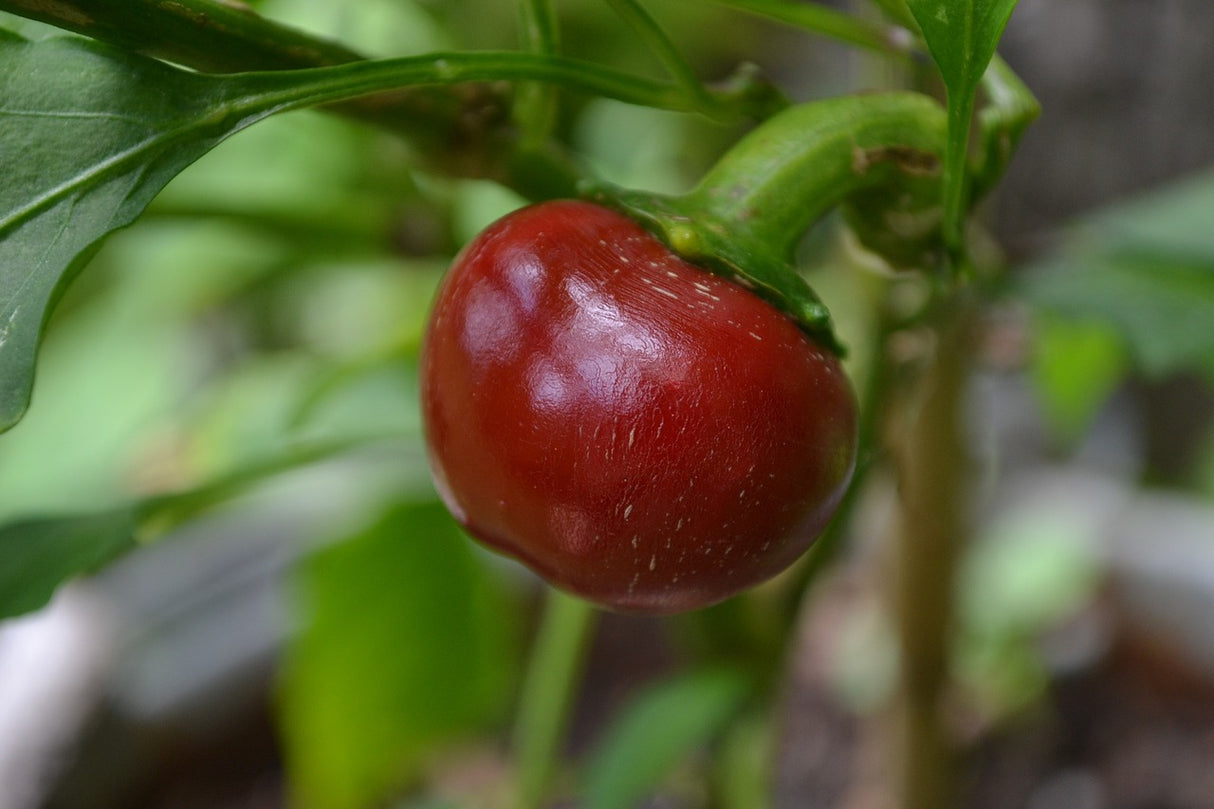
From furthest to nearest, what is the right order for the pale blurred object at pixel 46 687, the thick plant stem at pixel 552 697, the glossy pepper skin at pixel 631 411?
the pale blurred object at pixel 46 687 < the thick plant stem at pixel 552 697 < the glossy pepper skin at pixel 631 411

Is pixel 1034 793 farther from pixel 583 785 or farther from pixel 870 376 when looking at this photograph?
pixel 870 376

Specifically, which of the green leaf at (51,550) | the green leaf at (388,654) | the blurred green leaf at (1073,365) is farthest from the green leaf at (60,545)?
the blurred green leaf at (1073,365)

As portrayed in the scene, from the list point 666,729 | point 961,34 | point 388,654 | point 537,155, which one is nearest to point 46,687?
point 388,654

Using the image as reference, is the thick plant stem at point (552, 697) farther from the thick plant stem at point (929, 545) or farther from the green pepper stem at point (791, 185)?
the green pepper stem at point (791, 185)

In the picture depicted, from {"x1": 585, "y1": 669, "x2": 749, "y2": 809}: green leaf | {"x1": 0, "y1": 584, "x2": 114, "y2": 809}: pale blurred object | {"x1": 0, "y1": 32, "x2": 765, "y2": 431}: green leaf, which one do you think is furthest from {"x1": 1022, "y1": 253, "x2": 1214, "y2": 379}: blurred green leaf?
{"x1": 0, "y1": 584, "x2": 114, "y2": 809}: pale blurred object

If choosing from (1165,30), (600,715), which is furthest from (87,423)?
(1165,30)

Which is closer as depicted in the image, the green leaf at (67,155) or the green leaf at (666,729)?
the green leaf at (67,155)
